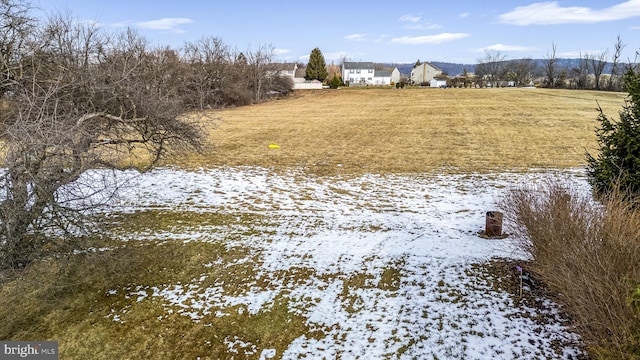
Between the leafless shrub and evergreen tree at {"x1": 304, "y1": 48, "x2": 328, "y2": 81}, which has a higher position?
evergreen tree at {"x1": 304, "y1": 48, "x2": 328, "y2": 81}

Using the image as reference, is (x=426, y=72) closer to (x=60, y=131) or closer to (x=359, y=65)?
(x=359, y=65)

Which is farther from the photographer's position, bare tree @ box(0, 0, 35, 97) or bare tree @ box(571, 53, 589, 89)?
bare tree @ box(571, 53, 589, 89)

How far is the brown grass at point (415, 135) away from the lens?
16.4 metres

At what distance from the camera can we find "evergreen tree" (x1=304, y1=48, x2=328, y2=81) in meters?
62.6

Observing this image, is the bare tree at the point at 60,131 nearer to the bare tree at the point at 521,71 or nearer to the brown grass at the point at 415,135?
the brown grass at the point at 415,135

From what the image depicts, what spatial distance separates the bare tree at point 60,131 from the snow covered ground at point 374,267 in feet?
5.64

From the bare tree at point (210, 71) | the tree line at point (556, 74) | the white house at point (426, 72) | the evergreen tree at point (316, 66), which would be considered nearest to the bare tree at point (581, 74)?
the tree line at point (556, 74)

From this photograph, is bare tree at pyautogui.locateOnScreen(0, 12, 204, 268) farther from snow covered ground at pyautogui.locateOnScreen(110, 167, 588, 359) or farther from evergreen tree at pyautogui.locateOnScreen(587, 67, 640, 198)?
evergreen tree at pyautogui.locateOnScreen(587, 67, 640, 198)

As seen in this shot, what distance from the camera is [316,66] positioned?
208 feet

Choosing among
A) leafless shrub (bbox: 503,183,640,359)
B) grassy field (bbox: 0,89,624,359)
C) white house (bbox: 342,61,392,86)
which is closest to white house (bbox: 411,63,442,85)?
white house (bbox: 342,61,392,86)

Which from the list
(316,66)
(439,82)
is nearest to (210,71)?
(316,66)

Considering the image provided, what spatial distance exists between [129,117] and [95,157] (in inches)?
103

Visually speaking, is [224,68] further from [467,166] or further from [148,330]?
[148,330]

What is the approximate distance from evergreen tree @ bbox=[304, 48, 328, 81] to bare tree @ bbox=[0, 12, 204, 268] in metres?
50.9
